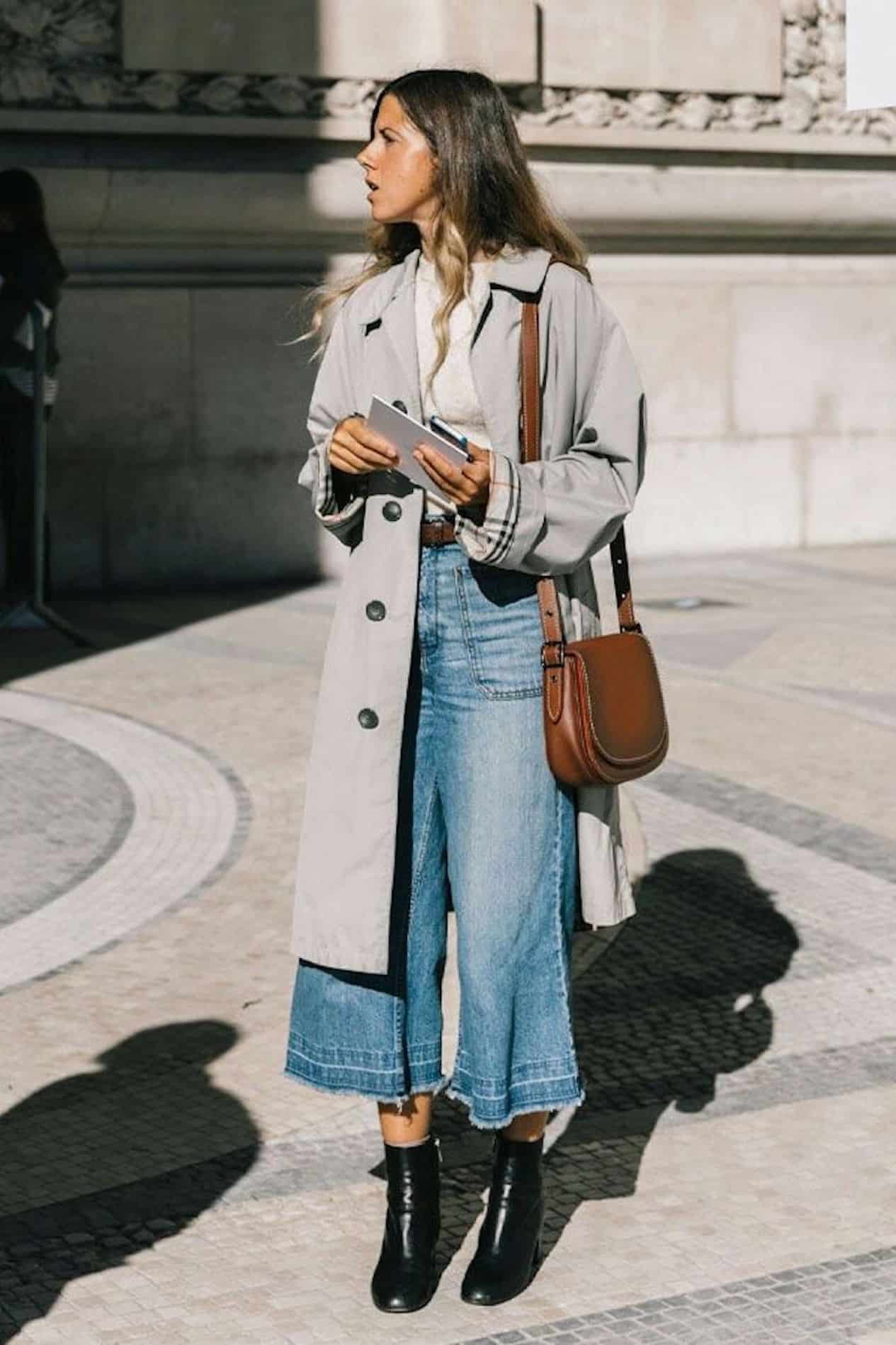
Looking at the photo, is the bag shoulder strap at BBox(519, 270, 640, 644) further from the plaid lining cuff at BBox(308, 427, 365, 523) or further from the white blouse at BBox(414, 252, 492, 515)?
the plaid lining cuff at BBox(308, 427, 365, 523)

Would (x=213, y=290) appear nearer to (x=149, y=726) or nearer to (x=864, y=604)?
(x=864, y=604)

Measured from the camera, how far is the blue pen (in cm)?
367

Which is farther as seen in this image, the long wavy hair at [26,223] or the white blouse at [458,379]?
the long wavy hair at [26,223]

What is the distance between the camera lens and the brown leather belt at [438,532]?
12.6ft

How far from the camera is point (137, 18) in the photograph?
11.7m

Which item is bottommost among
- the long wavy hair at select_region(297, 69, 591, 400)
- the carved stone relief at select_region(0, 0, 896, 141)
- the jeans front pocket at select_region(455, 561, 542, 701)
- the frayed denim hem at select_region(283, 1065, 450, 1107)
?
the frayed denim hem at select_region(283, 1065, 450, 1107)

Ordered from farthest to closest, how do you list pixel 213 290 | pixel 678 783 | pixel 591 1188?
pixel 213 290
pixel 678 783
pixel 591 1188

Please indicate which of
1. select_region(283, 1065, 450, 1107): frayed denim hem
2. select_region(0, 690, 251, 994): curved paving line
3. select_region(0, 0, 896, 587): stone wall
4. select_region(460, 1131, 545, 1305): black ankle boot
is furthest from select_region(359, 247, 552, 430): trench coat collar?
select_region(0, 0, 896, 587): stone wall

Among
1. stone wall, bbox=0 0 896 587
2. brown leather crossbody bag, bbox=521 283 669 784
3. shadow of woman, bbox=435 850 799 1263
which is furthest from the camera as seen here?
stone wall, bbox=0 0 896 587

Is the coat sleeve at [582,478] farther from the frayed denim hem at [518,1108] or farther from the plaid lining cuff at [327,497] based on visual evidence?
the frayed denim hem at [518,1108]

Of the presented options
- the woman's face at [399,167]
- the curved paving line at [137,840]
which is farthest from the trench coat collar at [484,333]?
the curved paving line at [137,840]

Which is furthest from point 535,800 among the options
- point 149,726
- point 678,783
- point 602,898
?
point 149,726

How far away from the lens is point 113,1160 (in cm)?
448

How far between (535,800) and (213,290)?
342 inches
